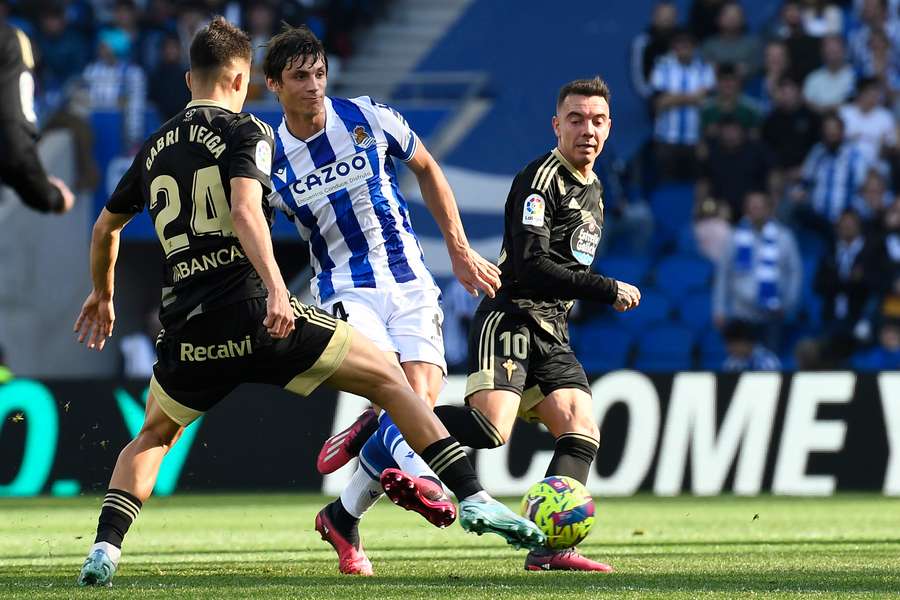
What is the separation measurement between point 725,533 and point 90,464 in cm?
535

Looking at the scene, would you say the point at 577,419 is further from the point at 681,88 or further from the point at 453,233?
the point at 681,88

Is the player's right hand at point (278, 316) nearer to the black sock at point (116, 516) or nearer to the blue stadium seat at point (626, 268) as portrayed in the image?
the black sock at point (116, 516)

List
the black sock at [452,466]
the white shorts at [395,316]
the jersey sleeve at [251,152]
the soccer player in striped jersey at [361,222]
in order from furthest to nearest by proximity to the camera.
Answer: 1. the white shorts at [395,316]
2. the soccer player in striped jersey at [361,222]
3. the black sock at [452,466]
4. the jersey sleeve at [251,152]

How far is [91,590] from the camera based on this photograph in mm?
5297

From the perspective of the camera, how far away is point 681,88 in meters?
16.2

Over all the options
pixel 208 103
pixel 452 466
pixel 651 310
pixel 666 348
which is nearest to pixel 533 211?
pixel 452 466

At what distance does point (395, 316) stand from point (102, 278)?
1158 millimetres

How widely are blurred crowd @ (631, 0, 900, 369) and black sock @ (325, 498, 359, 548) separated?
814cm

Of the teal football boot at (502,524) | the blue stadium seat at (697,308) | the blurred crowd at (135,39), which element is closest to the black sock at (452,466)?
the teal football boot at (502,524)

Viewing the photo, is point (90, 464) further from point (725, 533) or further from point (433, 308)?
point (433, 308)

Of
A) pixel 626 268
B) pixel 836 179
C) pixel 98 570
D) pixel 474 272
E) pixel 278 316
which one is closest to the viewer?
pixel 278 316

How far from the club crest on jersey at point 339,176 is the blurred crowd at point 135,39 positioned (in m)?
10.6

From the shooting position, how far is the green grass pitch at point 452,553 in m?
5.36

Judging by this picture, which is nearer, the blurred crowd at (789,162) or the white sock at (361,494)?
the white sock at (361,494)
